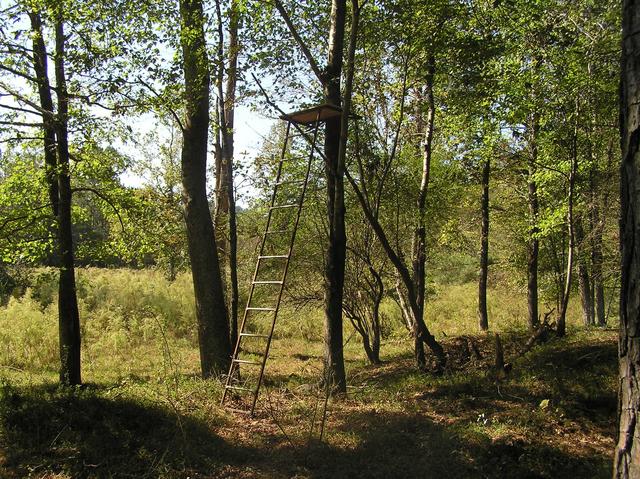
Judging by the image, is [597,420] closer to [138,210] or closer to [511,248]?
[138,210]

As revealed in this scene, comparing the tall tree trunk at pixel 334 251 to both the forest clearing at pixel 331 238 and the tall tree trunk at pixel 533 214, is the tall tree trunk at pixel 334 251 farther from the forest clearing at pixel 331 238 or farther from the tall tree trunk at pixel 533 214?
the tall tree trunk at pixel 533 214

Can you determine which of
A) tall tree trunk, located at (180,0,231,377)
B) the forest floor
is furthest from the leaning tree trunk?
tall tree trunk, located at (180,0,231,377)

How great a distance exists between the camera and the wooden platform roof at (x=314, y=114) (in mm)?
7590

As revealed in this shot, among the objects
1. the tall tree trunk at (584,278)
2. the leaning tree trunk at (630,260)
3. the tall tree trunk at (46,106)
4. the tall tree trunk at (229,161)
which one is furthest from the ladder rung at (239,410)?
the tall tree trunk at (584,278)

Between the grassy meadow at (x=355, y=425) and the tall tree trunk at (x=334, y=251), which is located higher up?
the tall tree trunk at (x=334, y=251)

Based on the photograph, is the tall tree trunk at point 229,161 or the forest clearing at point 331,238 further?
the tall tree trunk at point 229,161

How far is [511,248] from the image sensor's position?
1841 centimetres

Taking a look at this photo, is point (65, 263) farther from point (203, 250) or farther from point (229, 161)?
point (229, 161)

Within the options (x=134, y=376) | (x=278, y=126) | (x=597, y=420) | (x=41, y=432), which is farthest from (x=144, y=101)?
(x=278, y=126)

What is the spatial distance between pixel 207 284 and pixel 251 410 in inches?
129

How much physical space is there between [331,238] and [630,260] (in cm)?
627

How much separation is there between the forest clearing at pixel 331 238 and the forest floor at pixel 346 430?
1.6 inches

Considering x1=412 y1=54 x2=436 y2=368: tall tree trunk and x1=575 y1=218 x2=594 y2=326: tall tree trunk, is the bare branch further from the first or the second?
x1=575 y1=218 x2=594 y2=326: tall tree trunk

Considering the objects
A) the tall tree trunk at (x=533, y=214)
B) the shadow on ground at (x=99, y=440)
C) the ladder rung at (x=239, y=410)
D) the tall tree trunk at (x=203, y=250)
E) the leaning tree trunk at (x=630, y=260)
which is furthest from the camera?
the tall tree trunk at (x=533, y=214)
